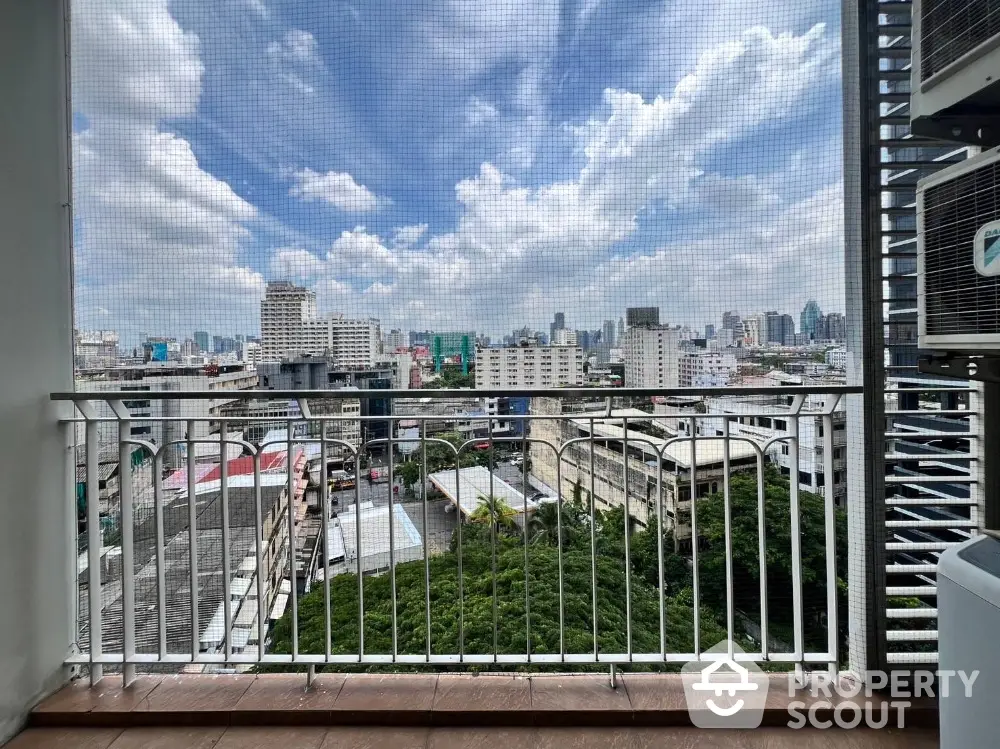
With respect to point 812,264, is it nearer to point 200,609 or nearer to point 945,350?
point 945,350

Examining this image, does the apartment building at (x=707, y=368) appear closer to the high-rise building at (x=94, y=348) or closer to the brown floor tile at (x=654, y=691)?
the brown floor tile at (x=654, y=691)

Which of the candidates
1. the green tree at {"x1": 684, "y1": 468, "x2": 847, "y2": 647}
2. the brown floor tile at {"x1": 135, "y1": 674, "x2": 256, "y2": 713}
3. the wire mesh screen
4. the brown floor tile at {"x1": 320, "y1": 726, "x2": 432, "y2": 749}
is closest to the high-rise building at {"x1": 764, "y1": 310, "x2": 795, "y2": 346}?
the wire mesh screen

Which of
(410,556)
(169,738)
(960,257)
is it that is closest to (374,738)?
(410,556)

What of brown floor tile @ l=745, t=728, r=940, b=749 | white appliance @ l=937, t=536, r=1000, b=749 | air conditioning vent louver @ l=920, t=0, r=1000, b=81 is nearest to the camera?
white appliance @ l=937, t=536, r=1000, b=749

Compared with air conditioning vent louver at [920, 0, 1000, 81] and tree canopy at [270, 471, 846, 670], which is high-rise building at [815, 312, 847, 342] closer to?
tree canopy at [270, 471, 846, 670]

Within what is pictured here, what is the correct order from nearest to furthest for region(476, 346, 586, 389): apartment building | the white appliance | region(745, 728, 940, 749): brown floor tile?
the white appliance < region(745, 728, 940, 749): brown floor tile < region(476, 346, 586, 389): apartment building

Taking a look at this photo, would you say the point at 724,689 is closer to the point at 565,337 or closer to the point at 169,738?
the point at 565,337

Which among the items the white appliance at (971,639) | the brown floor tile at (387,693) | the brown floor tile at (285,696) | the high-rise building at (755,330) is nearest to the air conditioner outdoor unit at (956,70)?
the high-rise building at (755,330)
